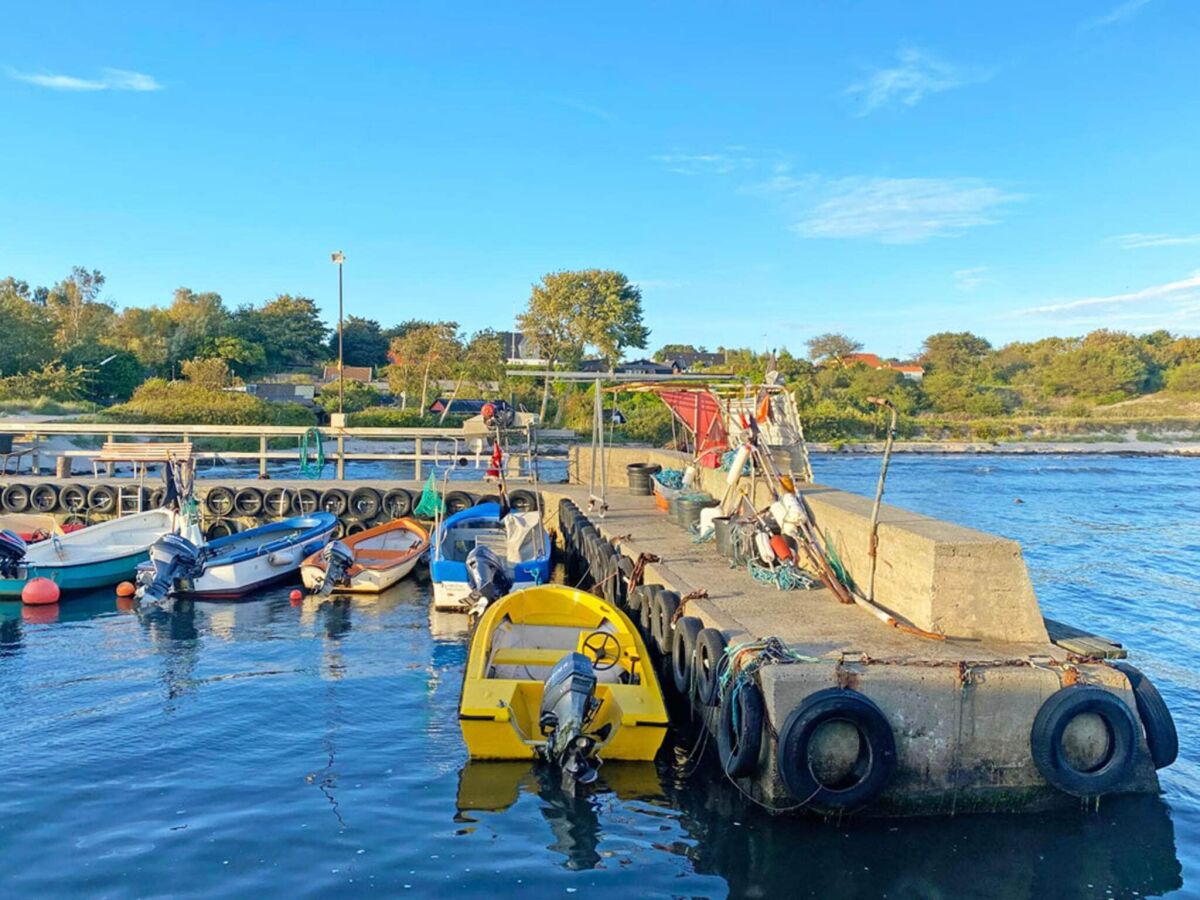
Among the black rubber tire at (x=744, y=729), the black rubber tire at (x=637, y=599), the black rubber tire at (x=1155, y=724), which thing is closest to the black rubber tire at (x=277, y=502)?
the black rubber tire at (x=637, y=599)

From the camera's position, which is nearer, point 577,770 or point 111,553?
point 577,770

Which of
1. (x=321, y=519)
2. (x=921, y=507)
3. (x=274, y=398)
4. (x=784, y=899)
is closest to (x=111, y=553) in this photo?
(x=321, y=519)

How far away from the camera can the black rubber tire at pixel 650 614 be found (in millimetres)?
Result: 11773

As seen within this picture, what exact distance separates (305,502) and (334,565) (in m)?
5.52

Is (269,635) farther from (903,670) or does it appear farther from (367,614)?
(903,670)

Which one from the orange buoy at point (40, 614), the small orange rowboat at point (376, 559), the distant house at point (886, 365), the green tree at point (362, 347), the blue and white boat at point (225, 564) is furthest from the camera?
the distant house at point (886, 365)

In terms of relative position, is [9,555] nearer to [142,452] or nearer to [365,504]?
[142,452]

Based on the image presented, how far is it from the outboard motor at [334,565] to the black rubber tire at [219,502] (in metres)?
6.06

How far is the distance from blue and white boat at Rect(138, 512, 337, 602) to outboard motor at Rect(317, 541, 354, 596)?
1088 millimetres

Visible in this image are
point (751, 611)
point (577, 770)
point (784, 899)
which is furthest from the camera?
point (751, 611)

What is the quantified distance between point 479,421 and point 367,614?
36.5ft

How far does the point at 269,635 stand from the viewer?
14.7 metres

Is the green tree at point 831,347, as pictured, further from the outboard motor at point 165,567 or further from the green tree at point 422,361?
the outboard motor at point 165,567

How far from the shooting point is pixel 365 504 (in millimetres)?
22109
